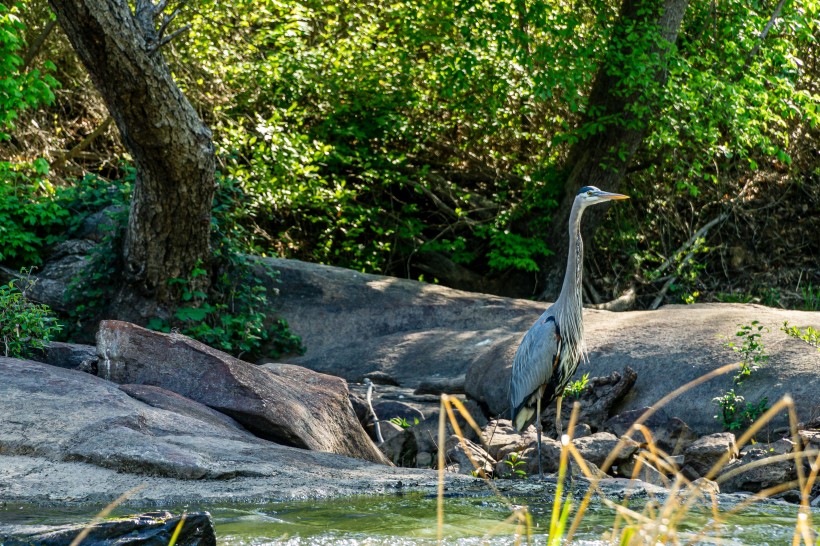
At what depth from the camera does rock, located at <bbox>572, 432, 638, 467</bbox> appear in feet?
18.8

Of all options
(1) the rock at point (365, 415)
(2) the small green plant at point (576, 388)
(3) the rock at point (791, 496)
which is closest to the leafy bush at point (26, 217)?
(1) the rock at point (365, 415)

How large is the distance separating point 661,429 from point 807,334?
149 centimetres

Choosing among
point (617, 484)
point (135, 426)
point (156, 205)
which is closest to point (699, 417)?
point (617, 484)

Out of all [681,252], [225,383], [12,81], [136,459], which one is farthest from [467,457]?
[681,252]

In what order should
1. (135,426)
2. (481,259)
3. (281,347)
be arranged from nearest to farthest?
1. (135,426)
2. (281,347)
3. (481,259)

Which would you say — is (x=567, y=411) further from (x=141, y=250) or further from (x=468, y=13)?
(x=468, y=13)

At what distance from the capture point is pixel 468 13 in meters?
10.9

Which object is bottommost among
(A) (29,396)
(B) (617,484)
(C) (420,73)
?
(B) (617,484)

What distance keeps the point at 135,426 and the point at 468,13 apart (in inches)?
290

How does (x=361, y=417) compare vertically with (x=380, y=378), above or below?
below

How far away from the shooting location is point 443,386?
8305 millimetres

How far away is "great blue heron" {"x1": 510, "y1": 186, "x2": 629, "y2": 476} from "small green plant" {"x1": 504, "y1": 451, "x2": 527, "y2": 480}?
1.63ft

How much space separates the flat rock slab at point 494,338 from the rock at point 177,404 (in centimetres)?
276

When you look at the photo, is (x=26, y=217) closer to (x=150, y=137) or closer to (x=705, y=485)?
(x=150, y=137)
